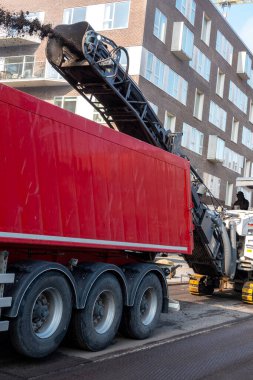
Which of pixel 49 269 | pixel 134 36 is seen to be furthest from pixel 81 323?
pixel 134 36

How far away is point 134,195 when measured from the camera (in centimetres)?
834

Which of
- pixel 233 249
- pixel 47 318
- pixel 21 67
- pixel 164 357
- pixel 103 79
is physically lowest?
pixel 164 357

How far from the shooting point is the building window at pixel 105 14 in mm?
30469

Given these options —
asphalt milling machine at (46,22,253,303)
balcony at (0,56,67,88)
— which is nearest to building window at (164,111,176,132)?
balcony at (0,56,67,88)

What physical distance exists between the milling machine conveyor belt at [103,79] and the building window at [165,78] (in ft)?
64.0

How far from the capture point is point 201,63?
38.2m

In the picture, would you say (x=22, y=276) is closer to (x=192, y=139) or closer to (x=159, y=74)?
(x=159, y=74)

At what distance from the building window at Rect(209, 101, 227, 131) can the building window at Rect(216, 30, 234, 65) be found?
4.33m

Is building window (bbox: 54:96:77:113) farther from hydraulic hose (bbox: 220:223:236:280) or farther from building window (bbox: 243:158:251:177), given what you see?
building window (bbox: 243:158:251:177)

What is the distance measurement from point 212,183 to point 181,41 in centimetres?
1269

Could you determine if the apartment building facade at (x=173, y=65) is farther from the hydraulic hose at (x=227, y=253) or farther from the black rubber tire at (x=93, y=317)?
the black rubber tire at (x=93, y=317)

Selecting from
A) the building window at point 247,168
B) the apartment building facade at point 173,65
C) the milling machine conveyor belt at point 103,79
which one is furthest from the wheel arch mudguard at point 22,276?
the building window at point 247,168

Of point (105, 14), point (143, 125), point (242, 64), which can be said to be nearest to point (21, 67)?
point (105, 14)

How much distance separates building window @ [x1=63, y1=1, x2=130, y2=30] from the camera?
30.5 m
